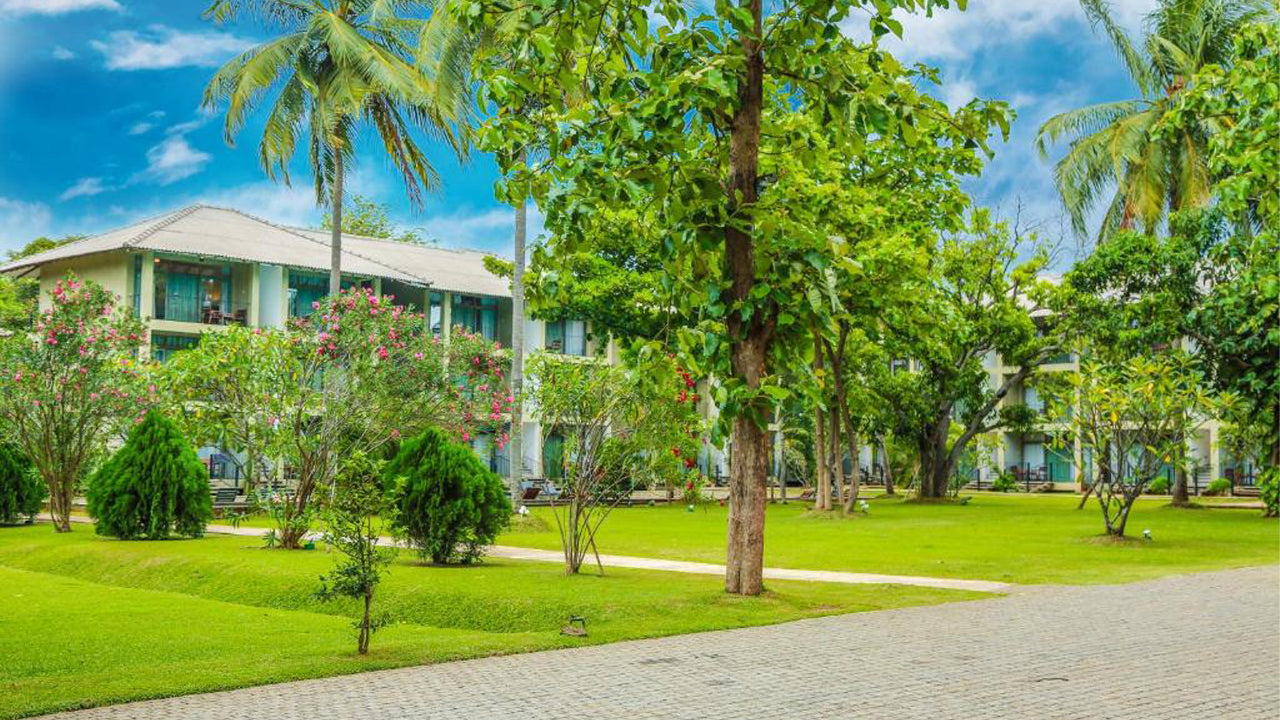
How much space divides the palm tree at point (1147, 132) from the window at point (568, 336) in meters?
20.1

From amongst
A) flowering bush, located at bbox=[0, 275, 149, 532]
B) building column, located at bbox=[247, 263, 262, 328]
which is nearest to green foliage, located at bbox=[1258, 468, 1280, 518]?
flowering bush, located at bbox=[0, 275, 149, 532]

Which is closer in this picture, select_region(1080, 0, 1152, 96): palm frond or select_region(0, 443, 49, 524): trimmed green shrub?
select_region(0, 443, 49, 524): trimmed green shrub

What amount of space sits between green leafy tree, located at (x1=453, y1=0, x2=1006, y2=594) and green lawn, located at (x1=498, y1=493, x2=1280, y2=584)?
572 cm

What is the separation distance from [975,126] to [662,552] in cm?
967

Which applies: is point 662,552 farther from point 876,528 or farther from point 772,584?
point 876,528

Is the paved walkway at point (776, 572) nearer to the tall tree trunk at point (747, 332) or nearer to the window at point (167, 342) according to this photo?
the tall tree trunk at point (747, 332)

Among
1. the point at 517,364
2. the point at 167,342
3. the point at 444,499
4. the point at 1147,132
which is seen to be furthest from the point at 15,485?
the point at 1147,132

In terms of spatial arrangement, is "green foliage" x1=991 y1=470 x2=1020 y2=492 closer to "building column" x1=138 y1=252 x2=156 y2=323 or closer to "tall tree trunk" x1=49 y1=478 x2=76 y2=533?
"building column" x1=138 y1=252 x2=156 y2=323

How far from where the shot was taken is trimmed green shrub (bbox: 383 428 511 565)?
51.3 ft

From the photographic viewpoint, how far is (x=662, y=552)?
19703mm

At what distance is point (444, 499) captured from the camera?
1575 centimetres

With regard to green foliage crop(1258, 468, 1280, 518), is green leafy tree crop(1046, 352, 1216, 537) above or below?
above

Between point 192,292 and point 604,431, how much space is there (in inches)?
1163

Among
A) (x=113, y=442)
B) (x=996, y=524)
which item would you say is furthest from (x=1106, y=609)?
(x=113, y=442)
